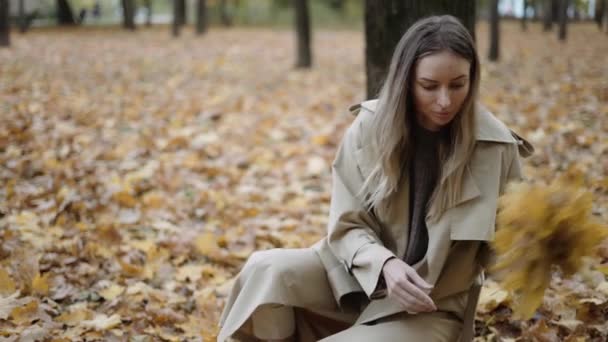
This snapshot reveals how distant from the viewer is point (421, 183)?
2.21 metres

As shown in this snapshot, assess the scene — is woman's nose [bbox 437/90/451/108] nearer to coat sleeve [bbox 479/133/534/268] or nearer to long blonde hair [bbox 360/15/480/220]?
long blonde hair [bbox 360/15/480/220]

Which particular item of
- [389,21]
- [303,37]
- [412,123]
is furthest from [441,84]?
[303,37]

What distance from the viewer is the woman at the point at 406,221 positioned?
205cm

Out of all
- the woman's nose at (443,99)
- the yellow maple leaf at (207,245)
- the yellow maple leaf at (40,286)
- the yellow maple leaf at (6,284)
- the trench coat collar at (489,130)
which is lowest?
the yellow maple leaf at (207,245)

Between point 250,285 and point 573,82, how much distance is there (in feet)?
24.1

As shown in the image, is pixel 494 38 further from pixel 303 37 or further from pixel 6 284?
pixel 6 284

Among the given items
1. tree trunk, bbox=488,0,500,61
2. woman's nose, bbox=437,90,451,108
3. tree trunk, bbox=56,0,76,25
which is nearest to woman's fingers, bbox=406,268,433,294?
woman's nose, bbox=437,90,451,108

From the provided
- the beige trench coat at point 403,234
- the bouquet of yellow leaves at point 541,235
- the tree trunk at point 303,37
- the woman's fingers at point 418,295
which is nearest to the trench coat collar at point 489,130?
the beige trench coat at point 403,234

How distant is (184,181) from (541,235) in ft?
12.6

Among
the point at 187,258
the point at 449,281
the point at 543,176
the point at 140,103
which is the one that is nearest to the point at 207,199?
the point at 187,258

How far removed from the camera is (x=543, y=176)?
4.69 m

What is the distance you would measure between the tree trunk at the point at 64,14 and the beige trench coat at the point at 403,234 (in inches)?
1092

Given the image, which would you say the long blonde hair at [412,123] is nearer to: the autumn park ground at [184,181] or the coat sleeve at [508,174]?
the coat sleeve at [508,174]

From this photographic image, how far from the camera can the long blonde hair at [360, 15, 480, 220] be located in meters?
2.05
